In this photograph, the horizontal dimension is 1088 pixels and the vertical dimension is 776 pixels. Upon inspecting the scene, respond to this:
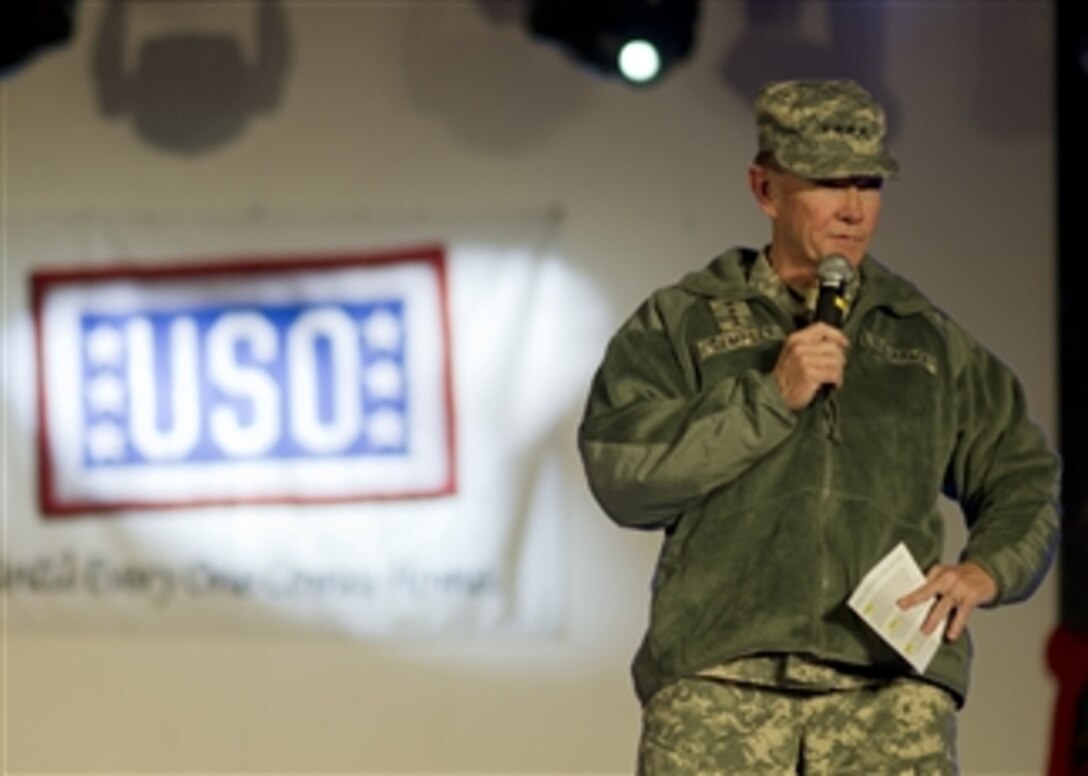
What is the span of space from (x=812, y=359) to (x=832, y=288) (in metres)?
0.14

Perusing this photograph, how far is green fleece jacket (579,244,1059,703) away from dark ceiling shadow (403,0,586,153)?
2.25 m

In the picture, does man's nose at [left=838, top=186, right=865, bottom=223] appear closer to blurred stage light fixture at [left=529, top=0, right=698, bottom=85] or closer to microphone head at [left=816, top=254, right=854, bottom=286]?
microphone head at [left=816, top=254, right=854, bottom=286]

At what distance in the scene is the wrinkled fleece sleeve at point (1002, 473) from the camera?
7.11 feet

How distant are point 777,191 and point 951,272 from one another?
2.17 metres

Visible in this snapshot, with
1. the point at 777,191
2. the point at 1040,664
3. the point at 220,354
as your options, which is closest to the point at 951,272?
the point at 1040,664

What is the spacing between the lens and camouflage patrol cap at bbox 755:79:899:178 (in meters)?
2.16

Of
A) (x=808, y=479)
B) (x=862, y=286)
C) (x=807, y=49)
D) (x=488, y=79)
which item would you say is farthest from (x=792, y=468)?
(x=488, y=79)

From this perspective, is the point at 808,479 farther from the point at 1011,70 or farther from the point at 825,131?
the point at 1011,70

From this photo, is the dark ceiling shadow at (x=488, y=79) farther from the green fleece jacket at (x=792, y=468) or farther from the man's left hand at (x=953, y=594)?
the man's left hand at (x=953, y=594)

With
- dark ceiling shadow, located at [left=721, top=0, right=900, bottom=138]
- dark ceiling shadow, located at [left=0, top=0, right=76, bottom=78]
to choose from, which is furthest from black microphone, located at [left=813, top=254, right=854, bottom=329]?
dark ceiling shadow, located at [left=0, top=0, right=76, bottom=78]

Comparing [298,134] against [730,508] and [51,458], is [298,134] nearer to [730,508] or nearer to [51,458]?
[51,458]

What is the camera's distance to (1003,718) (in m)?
4.30

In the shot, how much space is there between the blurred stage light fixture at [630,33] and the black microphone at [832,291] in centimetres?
207

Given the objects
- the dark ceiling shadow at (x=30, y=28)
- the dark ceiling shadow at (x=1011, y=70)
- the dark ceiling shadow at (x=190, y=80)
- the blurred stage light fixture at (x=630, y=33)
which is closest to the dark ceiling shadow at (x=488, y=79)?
the blurred stage light fixture at (x=630, y=33)
